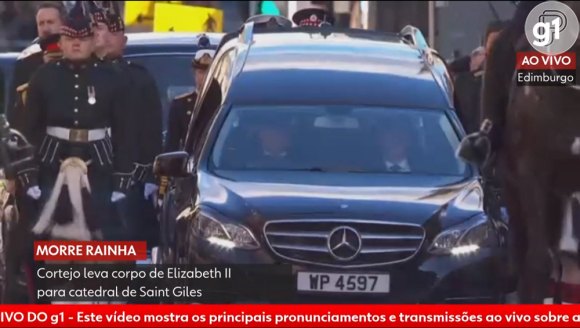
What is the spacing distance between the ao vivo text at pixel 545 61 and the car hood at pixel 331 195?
0.67 meters

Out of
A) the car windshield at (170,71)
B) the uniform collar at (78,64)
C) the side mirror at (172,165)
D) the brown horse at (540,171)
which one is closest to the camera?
the brown horse at (540,171)

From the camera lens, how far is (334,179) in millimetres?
8094

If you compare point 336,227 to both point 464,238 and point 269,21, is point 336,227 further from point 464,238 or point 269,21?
point 269,21

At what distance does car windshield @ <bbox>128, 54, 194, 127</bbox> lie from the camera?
11.0 m

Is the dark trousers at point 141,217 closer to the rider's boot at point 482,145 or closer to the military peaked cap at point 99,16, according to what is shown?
the military peaked cap at point 99,16

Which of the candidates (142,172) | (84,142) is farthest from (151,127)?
(84,142)

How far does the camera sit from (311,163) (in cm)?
830

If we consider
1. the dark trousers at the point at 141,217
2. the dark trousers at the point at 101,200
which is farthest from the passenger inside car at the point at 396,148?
the dark trousers at the point at 101,200

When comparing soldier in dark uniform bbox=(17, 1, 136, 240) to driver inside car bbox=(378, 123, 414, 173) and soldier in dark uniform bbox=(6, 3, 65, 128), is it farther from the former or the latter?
driver inside car bbox=(378, 123, 414, 173)

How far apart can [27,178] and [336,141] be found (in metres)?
1.56

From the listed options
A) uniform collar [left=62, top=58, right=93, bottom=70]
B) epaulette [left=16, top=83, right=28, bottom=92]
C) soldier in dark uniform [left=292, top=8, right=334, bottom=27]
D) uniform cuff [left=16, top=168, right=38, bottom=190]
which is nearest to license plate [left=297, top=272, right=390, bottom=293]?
uniform cuff [left=16, top=168, right=38, bottom=190]

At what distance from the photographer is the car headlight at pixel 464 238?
25.3 feet

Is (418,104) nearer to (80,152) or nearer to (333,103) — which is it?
(333,103)
